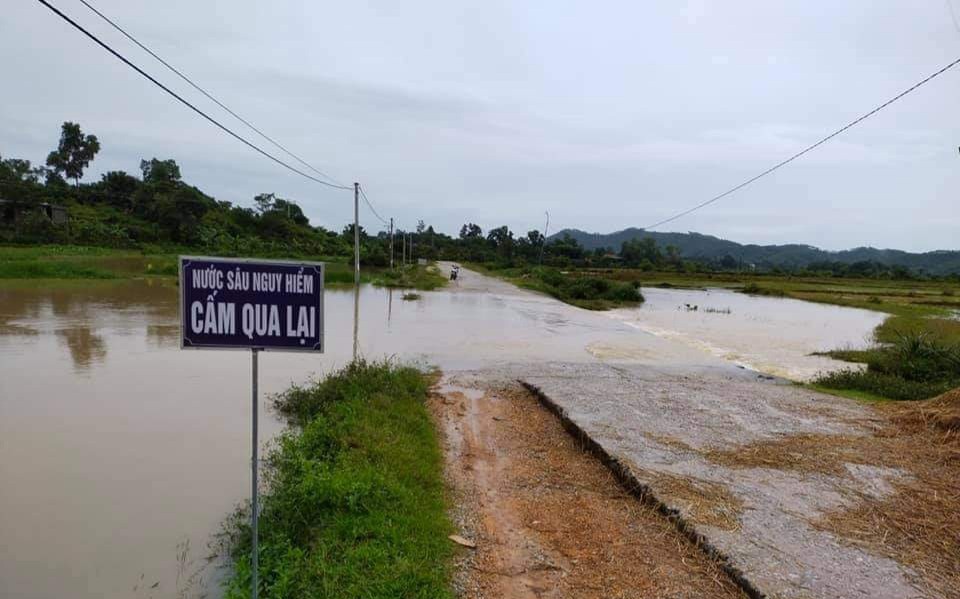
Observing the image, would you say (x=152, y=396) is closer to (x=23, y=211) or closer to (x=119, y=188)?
(x=23, y=211)

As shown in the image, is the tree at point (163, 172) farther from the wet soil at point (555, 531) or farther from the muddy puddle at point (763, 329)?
the wet soil at point (555, 531)

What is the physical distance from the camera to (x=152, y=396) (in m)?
8.23

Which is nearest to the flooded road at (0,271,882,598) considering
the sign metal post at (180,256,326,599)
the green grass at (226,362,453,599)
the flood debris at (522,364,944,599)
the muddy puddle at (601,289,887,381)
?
the muddy puddle at (601,289,887,381)

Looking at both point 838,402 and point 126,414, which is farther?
point 838,402

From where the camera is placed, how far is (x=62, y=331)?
521 inches

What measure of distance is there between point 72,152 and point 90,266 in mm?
39438

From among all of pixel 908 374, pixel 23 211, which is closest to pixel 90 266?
pixel 23 211

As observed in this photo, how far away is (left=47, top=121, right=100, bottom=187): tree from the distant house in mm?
17398

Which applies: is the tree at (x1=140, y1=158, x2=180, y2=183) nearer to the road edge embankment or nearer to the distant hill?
the road edge embankment

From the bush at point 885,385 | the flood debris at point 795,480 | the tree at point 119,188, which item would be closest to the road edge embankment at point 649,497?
the flood debris at point 795,480

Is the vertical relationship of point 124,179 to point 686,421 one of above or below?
above

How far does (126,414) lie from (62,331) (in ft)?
26.3

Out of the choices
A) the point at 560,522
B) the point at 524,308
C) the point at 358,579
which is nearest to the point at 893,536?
the point at 560,522

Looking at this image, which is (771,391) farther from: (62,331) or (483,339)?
(62,331)
